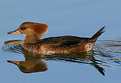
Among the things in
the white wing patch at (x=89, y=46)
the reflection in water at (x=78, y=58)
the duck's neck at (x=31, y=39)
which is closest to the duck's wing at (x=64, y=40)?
the white wing patch at (x=89, y=46)

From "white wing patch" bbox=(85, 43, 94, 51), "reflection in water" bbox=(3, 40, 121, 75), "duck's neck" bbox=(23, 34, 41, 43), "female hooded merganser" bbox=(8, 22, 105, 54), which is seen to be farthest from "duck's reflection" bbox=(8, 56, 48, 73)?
"white wing patch" bbox=(85, 43, 94, 51)

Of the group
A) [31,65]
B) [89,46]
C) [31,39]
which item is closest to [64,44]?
[89,46]

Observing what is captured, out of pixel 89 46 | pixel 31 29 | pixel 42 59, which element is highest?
pixel 31 29

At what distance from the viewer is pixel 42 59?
11250mm

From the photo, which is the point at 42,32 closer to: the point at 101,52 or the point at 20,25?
the point at 20,25

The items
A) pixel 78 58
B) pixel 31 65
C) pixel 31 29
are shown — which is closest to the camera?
pixel 31 65

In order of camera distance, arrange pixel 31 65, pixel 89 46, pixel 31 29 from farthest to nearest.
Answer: pixel 31 29, pixel 89 46, pixel 31 65

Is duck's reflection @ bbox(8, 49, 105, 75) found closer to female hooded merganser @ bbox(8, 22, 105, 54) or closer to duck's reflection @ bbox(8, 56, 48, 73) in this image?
duck's reflection @ bbox(8, 56, 48, 73)

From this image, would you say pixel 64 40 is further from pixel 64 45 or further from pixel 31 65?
pixel 31 65

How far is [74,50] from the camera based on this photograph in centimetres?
1188

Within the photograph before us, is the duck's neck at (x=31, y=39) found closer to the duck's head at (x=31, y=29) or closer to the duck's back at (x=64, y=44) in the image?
the duck's head at (x=31, y=29)

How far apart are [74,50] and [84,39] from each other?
46 centimetres

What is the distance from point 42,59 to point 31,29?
5.08 ft

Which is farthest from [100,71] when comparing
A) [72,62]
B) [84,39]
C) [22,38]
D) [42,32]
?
[22,38]
